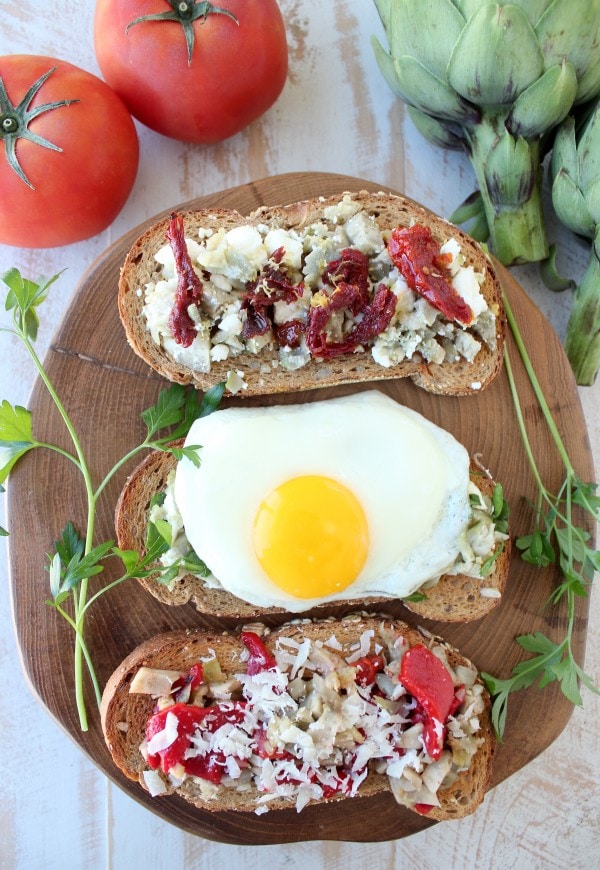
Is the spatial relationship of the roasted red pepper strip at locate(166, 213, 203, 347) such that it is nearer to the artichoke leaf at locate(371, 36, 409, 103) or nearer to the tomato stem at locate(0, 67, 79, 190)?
the tomato stem at locate(0, 67, 79, 190)

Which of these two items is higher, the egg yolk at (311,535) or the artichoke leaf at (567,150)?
the artichoke leaf at (567,150)

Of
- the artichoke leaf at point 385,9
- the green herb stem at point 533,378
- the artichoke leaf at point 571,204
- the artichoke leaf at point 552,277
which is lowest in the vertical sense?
the green herb stem at point 533,378

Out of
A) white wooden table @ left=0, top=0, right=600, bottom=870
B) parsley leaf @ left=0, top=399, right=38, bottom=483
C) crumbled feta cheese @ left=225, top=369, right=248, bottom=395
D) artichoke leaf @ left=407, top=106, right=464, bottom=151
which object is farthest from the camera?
white wooden table @ left=0, top=0, right=600, bottom=870

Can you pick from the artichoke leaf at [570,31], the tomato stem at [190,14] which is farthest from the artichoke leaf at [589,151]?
the tomato stem at [190,14]

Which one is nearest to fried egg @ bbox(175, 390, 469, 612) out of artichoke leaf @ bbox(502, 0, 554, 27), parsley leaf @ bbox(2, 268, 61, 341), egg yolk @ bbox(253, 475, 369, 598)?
egg yolk @ bbox(253, 475, 369, 598)

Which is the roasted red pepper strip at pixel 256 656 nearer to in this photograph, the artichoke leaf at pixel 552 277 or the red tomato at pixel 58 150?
the red tomato at pixel 58 150

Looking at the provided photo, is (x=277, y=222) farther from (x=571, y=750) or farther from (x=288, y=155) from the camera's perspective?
(x=571, y=750)
